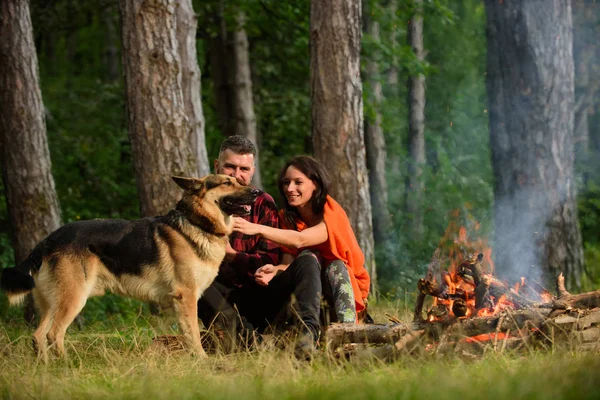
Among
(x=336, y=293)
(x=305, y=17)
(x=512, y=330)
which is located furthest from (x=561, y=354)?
(x=305, y=17)

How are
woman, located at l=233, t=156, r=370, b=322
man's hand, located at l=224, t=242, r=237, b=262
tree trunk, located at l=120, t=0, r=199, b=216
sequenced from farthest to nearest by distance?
tree trunk, located at l=120, t=0, r=199, b=216 < man's hand, located at l=224, t=242, r=237, b=262 < woman, located at l=233, t=156, r=370, b=322

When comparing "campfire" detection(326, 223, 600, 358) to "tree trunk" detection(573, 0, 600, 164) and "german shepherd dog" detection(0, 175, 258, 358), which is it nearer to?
"german shepherd dog" detection(0, 175, 258, 358)

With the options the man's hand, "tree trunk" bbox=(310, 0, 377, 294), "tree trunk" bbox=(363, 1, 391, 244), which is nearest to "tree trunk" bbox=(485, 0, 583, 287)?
"tree trunk" bbox=(310, 0, 377, 294)

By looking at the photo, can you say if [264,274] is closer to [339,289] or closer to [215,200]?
[339,289]

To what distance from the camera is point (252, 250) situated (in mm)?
7145

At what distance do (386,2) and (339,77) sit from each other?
894 cm

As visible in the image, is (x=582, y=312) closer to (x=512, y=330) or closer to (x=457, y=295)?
(x=512, y=330)

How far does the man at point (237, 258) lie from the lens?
687 cm

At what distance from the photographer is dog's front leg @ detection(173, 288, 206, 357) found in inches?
263

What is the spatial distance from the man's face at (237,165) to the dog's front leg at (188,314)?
41.9 inches

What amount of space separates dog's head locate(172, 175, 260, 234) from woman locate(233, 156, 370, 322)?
0.14 meters

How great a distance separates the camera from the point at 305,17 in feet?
51.4

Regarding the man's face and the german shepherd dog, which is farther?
the man's face

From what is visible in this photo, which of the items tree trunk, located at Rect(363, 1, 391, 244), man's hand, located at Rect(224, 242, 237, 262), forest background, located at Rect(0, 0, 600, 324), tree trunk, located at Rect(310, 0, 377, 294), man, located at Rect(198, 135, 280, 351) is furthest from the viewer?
tree trunk, located at Rect(363, 1, 391, 244)
